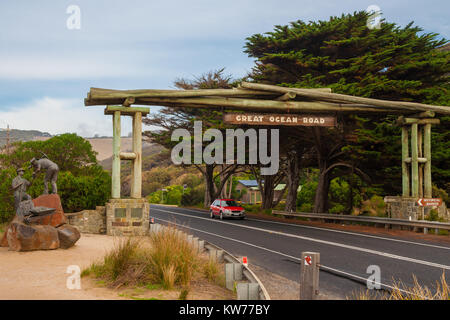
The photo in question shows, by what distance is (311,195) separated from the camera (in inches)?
1576

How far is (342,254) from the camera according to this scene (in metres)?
12.4

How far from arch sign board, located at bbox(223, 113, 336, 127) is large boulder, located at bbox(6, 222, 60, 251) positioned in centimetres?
861

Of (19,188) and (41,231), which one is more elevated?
(19,188)

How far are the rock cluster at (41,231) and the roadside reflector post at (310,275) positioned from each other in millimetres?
7825

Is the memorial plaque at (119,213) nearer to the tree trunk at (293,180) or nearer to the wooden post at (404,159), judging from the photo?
the wooden post at (404,159)

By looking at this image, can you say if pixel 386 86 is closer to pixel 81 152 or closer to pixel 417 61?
pixel 417 61

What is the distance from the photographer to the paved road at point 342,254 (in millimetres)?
9289

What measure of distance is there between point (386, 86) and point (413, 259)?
529 inches

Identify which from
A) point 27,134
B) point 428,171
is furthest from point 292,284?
point 27,134

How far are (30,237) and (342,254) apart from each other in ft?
28.3

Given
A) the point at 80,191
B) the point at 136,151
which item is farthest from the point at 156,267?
the point at 80,191

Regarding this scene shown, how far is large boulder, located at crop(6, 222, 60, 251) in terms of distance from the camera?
37.4ft

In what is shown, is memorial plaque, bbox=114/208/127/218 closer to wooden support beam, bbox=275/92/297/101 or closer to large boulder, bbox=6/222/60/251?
large boulder, bbox=6/222/60/251

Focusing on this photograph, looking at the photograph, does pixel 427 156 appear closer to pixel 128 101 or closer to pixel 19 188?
pixel 128 101
